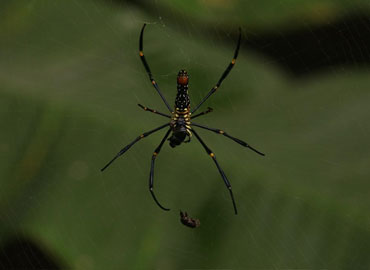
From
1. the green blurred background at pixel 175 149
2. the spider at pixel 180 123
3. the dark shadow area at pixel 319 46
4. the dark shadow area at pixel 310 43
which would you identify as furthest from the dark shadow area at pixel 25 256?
the dark shadow area at pixel 319 46

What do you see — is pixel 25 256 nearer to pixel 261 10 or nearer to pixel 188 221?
pixel 188 221

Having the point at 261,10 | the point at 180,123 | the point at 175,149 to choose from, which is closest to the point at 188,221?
the point at 175,149

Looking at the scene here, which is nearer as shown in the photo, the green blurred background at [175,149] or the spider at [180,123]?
the green blurred background at [175,149]

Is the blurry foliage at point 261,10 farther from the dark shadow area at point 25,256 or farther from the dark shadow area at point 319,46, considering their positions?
the dark shadow area at point 25,256

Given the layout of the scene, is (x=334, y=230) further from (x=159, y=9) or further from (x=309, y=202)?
(x=159, y=9)

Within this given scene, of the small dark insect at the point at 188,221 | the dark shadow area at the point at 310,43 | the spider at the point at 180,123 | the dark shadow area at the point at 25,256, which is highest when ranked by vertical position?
the dark shadow area at the point at 310,43

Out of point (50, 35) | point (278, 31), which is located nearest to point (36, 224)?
point (50, 35)

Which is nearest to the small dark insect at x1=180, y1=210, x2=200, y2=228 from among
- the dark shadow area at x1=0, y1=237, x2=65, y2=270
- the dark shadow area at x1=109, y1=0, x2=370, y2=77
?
the dark shadow area at x1=0, y1=237, x2=65, y2=270
